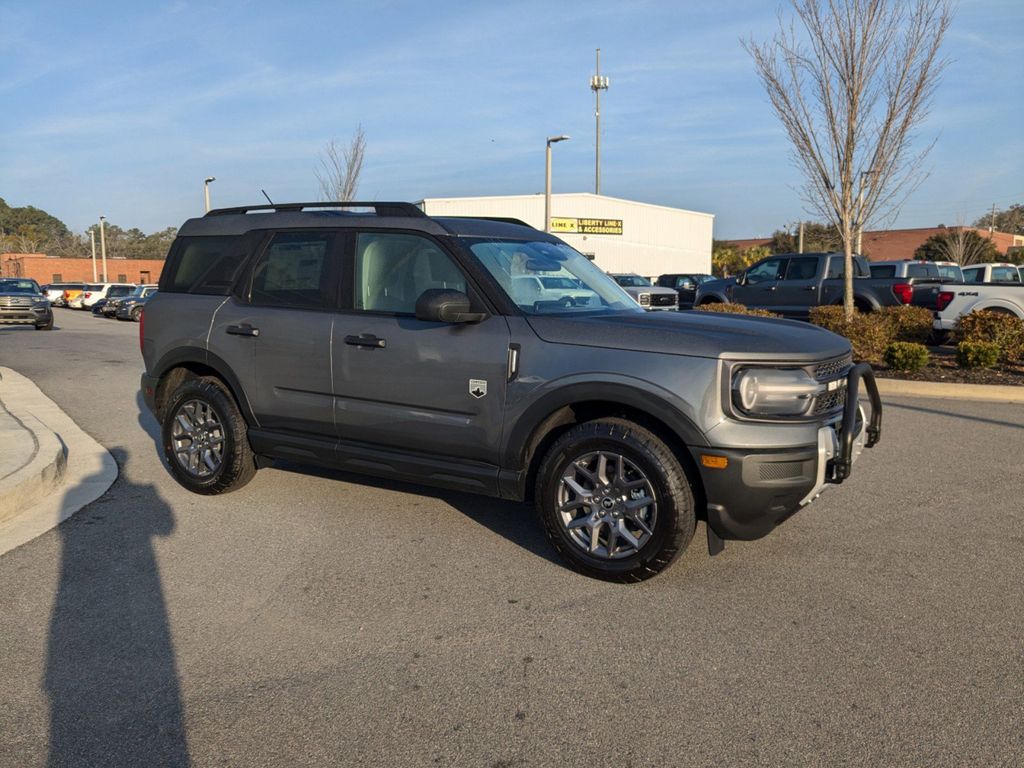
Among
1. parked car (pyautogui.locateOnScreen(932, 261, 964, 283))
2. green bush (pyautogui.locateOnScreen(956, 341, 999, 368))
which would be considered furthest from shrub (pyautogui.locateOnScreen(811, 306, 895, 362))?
parked car (pyautogui.locateOnScreen(932, 261, 964, 283))

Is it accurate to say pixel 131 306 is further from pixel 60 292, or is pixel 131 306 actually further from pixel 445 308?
pixel 445 308

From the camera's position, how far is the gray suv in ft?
13.8

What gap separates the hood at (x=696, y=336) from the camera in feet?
13.8

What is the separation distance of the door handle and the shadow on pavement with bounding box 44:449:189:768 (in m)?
1.62

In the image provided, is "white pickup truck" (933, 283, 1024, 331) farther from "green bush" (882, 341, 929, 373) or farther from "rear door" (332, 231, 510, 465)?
"rear door" (332, 231, 510, 465)

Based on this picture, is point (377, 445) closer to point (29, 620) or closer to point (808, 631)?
point (29, 620)

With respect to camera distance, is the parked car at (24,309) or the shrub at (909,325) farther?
the parked car at (24,309)

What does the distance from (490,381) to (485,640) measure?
1.48 m

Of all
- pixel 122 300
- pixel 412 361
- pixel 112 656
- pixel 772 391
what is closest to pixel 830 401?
pixel 772 391

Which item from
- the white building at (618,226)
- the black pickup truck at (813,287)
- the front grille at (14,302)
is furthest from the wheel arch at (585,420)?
the white building at (618,226)

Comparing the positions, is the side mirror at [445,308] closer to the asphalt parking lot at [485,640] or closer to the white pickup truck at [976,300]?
the asphalt parking lot at [485,640]

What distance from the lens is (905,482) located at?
650 cm

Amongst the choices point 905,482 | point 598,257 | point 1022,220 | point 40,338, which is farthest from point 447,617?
point 1022,220

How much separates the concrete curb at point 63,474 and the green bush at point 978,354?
10711 mm
